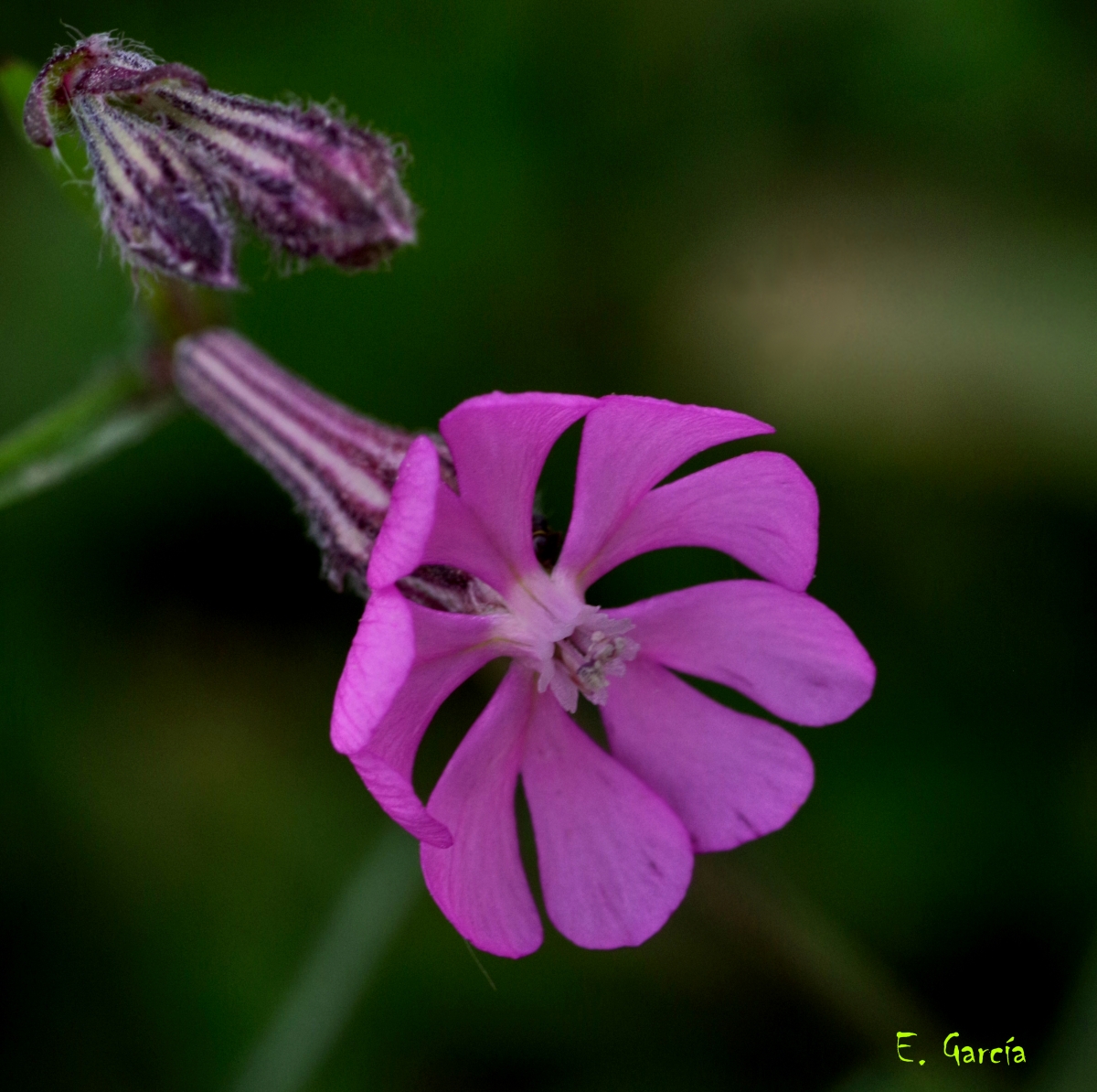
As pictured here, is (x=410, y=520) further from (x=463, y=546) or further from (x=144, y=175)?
(x=144, y=175)

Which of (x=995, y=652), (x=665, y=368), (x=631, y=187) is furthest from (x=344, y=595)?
(x=995, y=652)

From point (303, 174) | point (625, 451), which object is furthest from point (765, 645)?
point (303, 174)

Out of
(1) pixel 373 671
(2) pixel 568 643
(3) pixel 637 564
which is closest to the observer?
(1) pixel 373 671

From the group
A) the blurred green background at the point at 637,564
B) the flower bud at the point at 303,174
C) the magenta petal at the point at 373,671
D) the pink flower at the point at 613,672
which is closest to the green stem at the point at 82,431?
the blurred green background at the point at 637,564

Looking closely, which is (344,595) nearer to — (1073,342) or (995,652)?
(995,652)

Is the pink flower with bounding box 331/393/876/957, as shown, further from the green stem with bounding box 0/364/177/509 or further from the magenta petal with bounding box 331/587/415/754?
the green stem with bounding box 0/364/177/509

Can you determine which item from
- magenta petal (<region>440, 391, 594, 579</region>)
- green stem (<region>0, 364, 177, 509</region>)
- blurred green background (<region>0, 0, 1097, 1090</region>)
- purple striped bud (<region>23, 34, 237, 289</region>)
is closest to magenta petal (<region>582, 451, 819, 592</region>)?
magenta petal (<region>440, 391, 594, 579</region>)

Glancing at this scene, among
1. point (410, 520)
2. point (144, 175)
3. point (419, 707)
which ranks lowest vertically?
point (419, 707)
